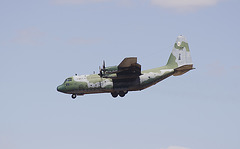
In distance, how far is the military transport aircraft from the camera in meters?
45.9

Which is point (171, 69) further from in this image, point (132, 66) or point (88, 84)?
point (88, 84)

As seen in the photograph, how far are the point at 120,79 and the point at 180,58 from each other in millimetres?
8733

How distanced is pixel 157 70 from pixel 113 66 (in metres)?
5.81

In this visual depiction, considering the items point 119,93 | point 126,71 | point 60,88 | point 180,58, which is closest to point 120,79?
point 126,71

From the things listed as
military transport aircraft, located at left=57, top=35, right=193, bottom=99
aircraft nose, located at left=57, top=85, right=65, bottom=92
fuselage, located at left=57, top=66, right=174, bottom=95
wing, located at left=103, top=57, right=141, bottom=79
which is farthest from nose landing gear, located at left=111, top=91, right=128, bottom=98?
aircraft nose, located at left=57, top=85, right=65, bottom=92

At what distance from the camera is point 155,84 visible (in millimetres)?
48312

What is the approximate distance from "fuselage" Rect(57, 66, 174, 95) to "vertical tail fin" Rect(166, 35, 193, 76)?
4.84 ft

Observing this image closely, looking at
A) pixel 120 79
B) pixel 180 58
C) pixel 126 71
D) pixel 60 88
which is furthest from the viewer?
pixel 180 58

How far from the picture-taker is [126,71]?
4606cm

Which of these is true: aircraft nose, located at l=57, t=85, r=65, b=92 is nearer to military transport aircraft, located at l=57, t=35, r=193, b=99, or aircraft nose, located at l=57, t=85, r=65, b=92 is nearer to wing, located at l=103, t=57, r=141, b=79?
military transport aircraft, located at l=57, t=35, r=193, b=99

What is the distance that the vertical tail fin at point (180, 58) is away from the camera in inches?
1927

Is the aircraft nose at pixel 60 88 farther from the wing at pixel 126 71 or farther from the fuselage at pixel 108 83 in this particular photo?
the wing at pixel 126 71

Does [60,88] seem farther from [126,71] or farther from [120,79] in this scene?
[126,71]

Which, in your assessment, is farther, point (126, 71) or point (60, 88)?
point (60, 88)
